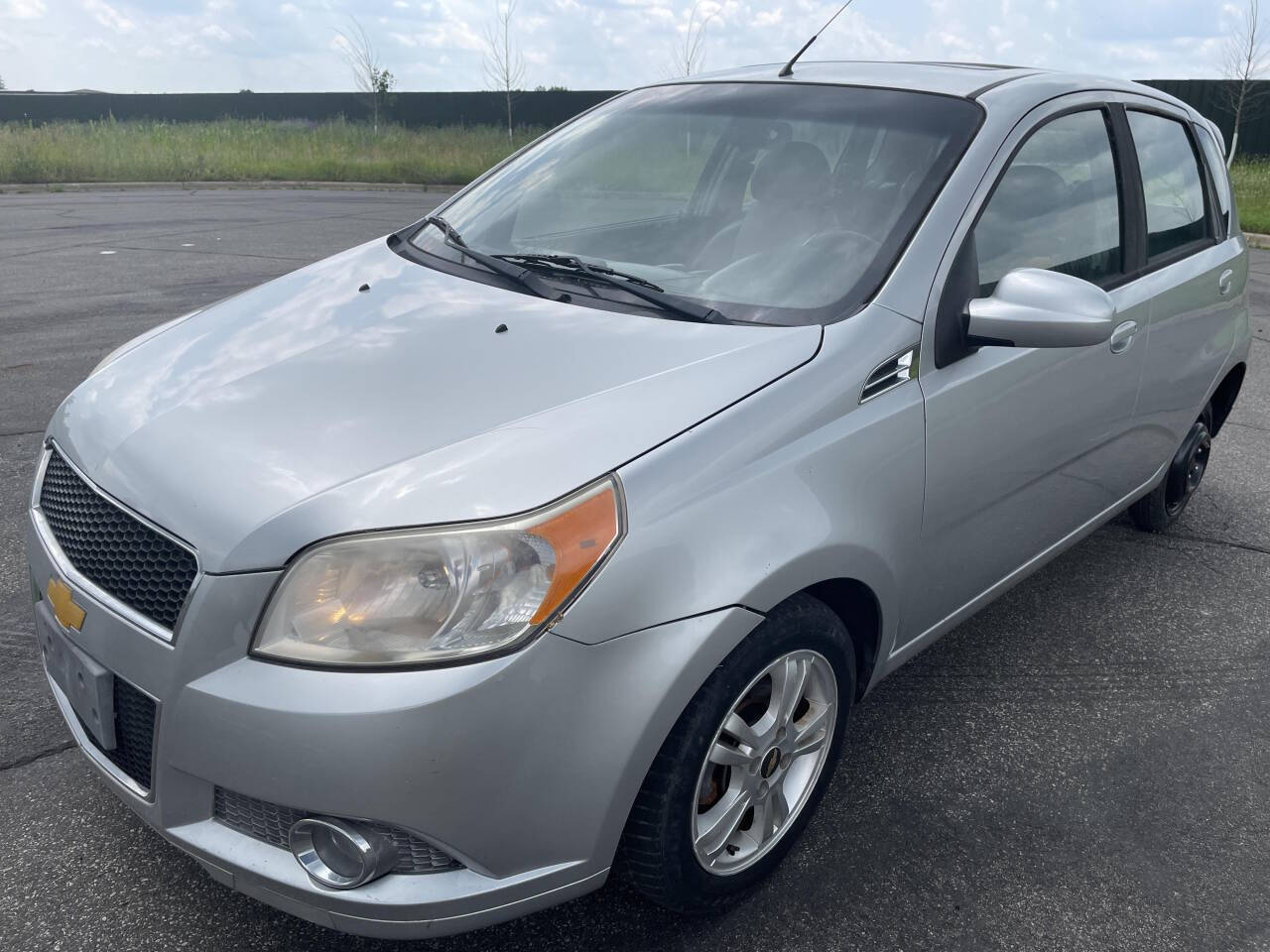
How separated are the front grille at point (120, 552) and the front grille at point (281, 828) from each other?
0.32 m

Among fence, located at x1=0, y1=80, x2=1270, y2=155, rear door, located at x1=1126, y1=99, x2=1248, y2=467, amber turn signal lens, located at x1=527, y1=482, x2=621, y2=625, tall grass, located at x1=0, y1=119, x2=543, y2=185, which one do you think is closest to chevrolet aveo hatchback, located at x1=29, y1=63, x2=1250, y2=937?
amber turn signal lens, located at x1=527, y1=482, x2=621, y2=625

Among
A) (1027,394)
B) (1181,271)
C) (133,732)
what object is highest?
(1181,271)

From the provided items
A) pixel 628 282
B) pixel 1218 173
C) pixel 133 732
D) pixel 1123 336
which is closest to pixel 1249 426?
pixel 1218 173

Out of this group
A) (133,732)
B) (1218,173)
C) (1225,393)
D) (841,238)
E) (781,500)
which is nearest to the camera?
(133,732)

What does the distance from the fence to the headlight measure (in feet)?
76.9

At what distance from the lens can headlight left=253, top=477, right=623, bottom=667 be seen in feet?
5.76

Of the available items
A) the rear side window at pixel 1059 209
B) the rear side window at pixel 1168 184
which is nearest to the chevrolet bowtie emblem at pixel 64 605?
the rear side window at pixel 1059 209

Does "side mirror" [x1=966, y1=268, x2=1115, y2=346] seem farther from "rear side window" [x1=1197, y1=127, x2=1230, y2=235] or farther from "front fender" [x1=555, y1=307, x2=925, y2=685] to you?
"rear side window" [x1=1197, y1=127, x2=1230, y2=235]

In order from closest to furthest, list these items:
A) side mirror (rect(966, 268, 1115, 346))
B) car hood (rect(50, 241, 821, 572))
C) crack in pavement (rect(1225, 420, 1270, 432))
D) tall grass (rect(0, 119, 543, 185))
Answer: car hood (rect(50, 241, 821, 572)), side mirror (rect(966, 268, 1115, 346)), crack in pavement (rect(1225, 420, 1270, 432)), tall grass (rect(0, 119, 543, 185))

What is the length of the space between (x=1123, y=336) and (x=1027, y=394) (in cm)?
61

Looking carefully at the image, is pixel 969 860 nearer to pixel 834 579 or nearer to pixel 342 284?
pixel 834 579

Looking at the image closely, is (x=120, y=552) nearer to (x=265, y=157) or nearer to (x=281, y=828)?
(x=281, y=828)

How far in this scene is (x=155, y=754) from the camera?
6.16 feet

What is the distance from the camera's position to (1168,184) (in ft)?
Result: 12.0
